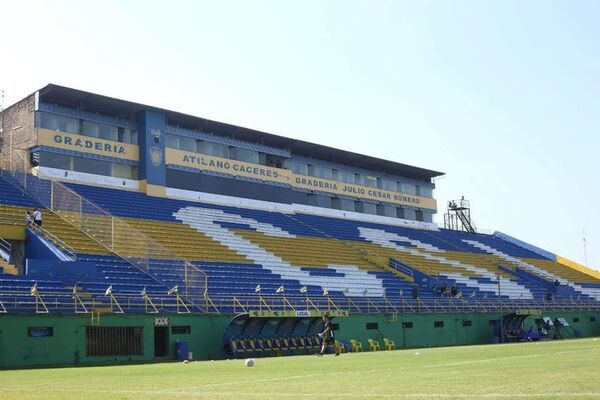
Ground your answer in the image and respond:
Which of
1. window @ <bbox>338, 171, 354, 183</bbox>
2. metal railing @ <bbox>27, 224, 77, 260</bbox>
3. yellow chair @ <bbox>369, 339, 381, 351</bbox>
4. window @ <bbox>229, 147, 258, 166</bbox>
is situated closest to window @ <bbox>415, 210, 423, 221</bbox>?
window @ <bbox>338, 171, 354, 183</bbox>

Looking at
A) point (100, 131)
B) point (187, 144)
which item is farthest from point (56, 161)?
point (187, 144)

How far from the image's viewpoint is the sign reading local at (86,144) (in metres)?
43.4

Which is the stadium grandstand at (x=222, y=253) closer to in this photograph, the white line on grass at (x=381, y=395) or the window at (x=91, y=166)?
the window at (x=91, y=166)

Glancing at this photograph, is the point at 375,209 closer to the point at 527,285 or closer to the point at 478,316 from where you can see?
the point at 527,285

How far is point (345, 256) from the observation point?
50.9 m

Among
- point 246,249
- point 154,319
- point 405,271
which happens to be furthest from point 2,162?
point 405,271

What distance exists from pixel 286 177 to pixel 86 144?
16827 millimetres

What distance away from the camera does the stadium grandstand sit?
98.7 feet

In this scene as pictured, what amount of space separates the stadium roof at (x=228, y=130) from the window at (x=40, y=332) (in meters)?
20.6

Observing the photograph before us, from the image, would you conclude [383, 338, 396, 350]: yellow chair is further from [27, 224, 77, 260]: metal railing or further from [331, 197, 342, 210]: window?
[331, 197, 342, 210]: window

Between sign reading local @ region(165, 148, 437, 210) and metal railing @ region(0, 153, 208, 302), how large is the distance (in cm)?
1189

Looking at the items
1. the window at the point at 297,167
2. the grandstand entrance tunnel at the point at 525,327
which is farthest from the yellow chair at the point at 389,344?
the window at the point at 297,167

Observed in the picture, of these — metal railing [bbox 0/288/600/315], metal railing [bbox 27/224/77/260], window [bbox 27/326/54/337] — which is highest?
metal railing [bbox 27/224/77/260]

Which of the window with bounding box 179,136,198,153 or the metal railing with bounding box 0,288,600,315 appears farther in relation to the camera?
the window with bounding box 179,136,198,153
